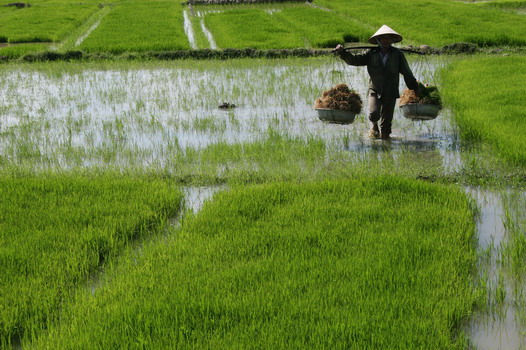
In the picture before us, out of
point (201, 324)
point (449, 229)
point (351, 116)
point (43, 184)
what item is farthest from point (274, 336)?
point (351, 116)

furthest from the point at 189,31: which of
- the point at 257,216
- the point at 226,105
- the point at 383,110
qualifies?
the point at 257,216

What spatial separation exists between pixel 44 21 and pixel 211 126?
39.4ft

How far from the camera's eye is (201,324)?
2.66m

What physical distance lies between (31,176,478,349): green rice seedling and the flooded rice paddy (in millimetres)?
213

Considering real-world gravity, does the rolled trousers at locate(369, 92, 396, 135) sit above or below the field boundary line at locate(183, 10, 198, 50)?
below

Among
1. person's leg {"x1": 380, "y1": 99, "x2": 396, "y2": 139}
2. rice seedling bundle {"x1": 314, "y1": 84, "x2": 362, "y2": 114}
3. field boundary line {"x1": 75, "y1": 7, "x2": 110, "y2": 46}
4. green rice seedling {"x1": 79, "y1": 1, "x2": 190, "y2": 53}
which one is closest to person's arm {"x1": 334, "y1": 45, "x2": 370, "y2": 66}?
rice seedling bundle {"x1": 314, "y1": 84, "x2": 362, "y2": 114}

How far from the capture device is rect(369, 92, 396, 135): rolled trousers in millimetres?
5926

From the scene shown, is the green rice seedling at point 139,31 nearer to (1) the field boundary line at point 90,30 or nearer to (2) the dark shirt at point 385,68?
(1) the field boundary line at point 90,30

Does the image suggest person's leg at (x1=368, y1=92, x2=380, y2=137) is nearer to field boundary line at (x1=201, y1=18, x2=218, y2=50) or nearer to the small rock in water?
the small rock in water

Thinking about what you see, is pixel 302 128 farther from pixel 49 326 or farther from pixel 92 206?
pixel 49 326

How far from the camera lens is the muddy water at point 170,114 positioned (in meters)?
5.82

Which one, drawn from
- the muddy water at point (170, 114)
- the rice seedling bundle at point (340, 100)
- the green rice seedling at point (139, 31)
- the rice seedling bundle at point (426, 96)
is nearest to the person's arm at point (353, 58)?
the rice seedling bundle at point (340, 100)

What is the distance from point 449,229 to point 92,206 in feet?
7.67

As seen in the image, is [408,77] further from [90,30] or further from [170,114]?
[90,30]
